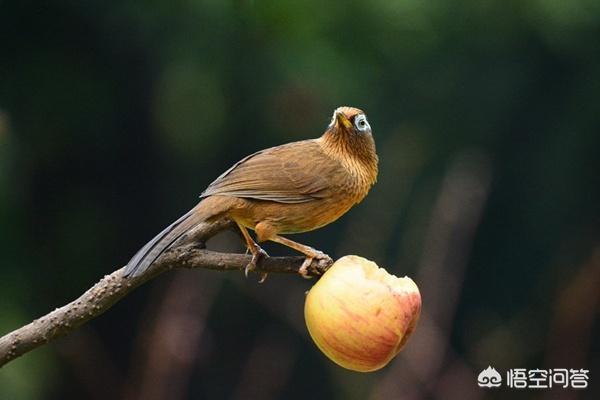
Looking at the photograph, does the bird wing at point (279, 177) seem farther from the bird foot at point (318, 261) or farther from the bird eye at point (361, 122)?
the bird foot at point (318, 261)

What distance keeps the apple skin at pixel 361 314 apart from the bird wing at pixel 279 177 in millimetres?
417

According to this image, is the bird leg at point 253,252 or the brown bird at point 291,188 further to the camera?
the brown bird at point 291,188

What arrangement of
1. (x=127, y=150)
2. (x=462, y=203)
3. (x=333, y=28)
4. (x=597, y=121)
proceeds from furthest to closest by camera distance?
(x=597, y=121) → (x=127, y=150) → (x=333, y=28) → (x=462, y=203)

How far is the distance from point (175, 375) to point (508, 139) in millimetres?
3596

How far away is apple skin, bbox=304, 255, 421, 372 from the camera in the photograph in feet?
6.86

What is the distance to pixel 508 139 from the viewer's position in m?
6.90

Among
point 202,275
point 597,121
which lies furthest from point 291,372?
point 597,121

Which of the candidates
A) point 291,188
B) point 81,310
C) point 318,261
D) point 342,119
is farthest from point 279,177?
point 81,310

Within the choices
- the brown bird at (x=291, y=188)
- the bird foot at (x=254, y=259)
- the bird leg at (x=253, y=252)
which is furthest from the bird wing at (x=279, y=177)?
the bird foot at (x=254, y=259)

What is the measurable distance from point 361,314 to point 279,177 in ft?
Result: 1.86

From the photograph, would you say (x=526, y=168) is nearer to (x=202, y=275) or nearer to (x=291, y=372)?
(x=291, y=372)

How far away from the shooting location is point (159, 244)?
216 centimetres

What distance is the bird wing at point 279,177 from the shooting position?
8.18 ft

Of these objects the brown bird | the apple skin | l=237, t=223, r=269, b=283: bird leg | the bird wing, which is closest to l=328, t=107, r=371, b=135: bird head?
the brown bird
